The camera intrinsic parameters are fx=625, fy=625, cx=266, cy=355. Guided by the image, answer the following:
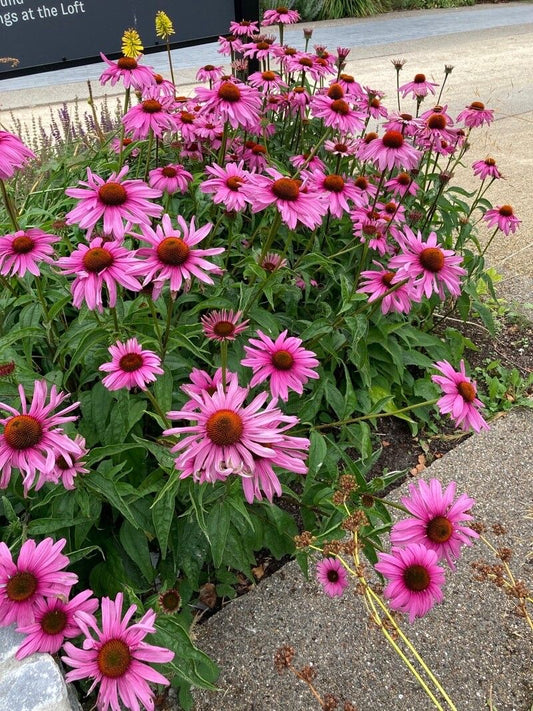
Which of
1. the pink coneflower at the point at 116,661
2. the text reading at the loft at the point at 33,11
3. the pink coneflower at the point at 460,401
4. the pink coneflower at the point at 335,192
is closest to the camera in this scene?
the pink coneflower at the point at 116,661

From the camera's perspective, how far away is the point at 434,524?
1.14 m

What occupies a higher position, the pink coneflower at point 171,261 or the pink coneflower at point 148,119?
the pink coneflower at point 148,119

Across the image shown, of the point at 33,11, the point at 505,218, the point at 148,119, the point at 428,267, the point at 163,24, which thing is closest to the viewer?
the point at 428,267

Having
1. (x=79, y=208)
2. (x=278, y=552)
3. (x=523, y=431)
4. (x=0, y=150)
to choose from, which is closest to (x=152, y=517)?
(x=278, y=552)

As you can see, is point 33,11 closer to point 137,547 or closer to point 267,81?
point 267,81

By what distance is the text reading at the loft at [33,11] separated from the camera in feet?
9.93

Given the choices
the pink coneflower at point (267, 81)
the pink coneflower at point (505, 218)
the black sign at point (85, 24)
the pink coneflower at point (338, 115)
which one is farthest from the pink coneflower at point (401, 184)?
the black sign at point (85, 24)

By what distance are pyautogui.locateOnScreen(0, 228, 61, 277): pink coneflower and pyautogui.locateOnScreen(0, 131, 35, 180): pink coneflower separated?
0.47 feet

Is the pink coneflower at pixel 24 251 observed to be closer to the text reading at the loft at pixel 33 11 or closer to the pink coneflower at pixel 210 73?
the pink coneflower at pixel 210 73

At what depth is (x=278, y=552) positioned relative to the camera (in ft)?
5.41

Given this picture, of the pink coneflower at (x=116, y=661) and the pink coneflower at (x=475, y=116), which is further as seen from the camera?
the pink coneflower at (x=475, y=116)

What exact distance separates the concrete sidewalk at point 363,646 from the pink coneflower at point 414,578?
46 centimetres

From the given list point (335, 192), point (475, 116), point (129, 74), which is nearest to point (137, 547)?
point (335, 192)

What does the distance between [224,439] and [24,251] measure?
0.79m
